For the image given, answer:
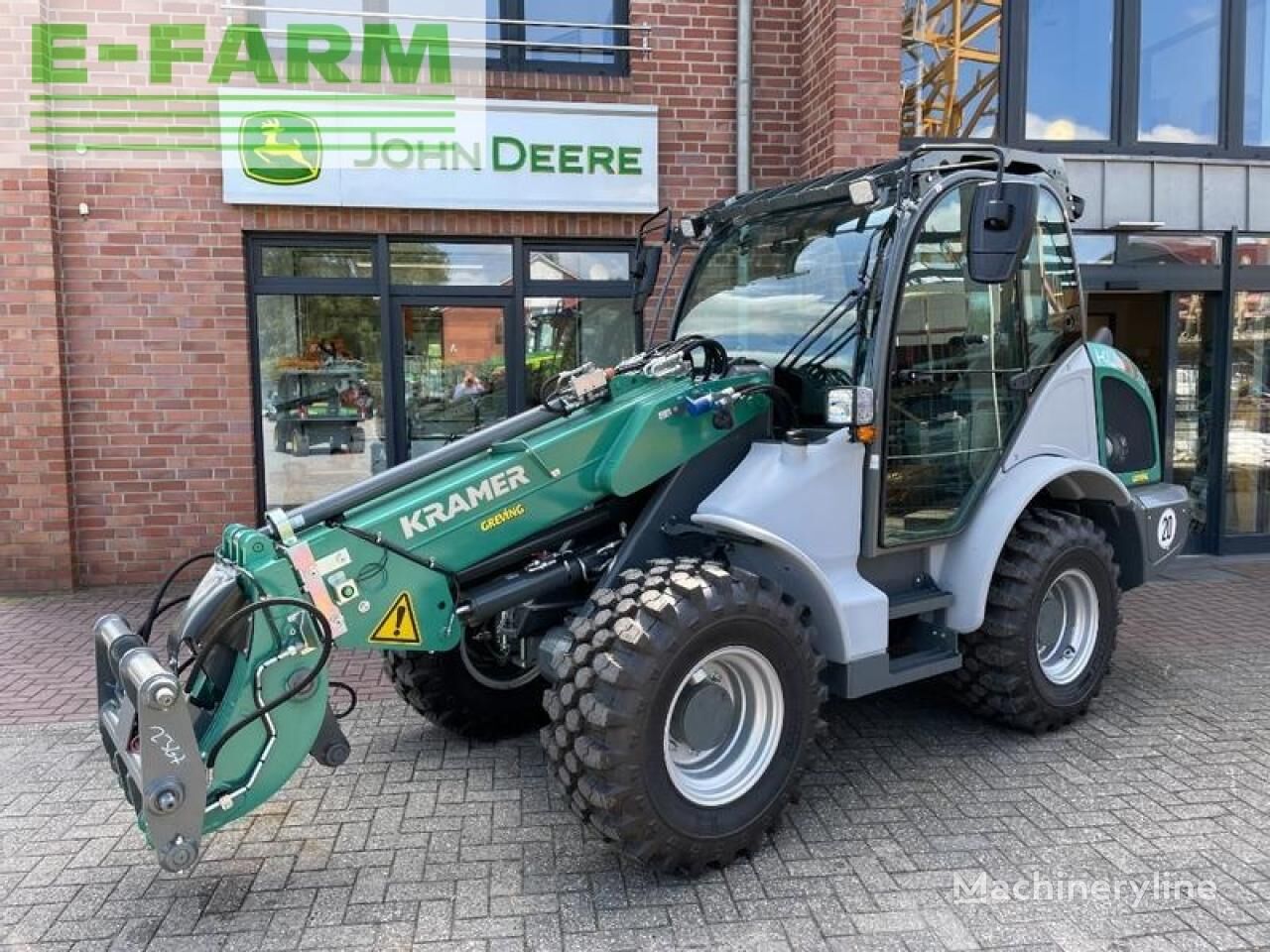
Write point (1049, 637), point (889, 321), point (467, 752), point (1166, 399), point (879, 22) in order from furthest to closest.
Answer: point (1166, 399)
point (879, 22)
point (1049, 637)
point (467, 752)
point (889, 321)

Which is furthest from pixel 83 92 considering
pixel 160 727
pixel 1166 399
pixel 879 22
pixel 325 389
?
pixel 1166 399

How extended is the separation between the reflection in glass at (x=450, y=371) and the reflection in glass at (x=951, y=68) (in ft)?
12.5

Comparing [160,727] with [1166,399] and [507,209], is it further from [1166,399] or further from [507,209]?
[1166,399]

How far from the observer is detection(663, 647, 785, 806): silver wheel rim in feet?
11.4

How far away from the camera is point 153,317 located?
24.2ft

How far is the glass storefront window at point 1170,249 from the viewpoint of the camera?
26.9 feet

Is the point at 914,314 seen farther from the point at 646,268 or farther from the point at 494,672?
the point at 494,672

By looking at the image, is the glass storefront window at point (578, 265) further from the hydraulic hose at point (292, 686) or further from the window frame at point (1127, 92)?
the hydraulic hose at point (292, 686)

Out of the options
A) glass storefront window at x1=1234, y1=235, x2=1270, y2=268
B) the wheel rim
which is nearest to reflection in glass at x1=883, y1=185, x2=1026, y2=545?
the wheel rim

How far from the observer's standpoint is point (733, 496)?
379 cm

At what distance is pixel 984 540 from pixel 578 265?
461cm

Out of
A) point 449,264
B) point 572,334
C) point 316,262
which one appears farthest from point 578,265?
point 316,262

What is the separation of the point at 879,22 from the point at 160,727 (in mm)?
6511

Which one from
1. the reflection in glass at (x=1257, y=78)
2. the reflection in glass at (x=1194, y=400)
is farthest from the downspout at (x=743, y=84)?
the reflection in glass at (x=1257, y=78)
